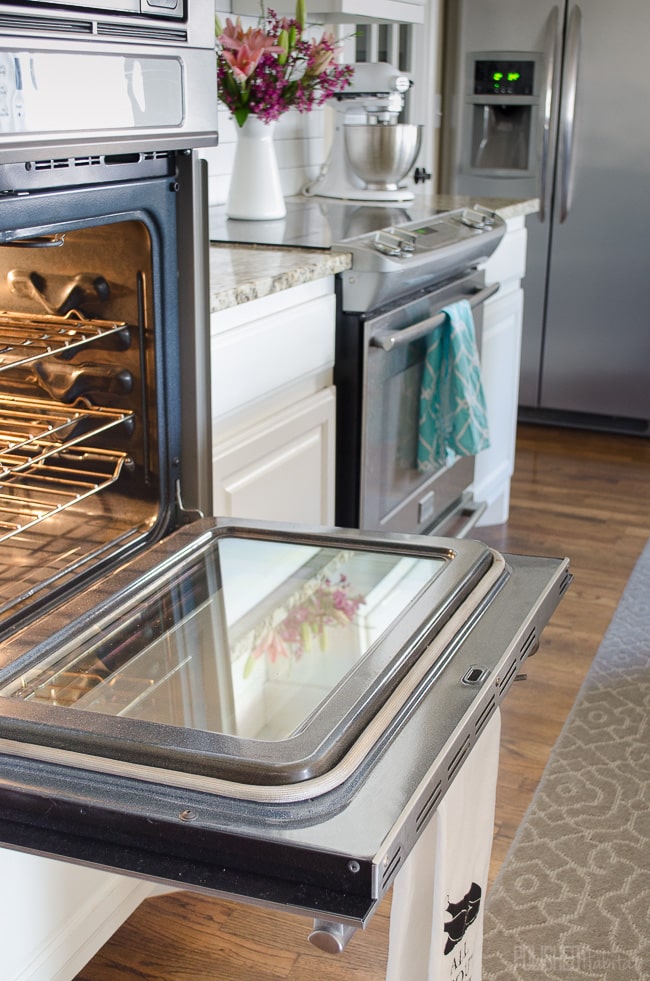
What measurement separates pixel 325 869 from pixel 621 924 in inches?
45.5

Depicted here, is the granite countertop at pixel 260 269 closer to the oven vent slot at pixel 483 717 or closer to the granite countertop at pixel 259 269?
the granite countertop at pixel 259 269

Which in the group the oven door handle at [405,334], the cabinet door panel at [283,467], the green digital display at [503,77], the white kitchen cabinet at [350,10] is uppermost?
the white kitchen cabinet at [350,10]

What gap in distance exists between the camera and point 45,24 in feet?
2.78

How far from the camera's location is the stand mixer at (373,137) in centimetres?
267

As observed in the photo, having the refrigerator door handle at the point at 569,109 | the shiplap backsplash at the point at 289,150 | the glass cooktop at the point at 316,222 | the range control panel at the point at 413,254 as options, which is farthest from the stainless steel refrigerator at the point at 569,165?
the range control panel at the point at 413,254

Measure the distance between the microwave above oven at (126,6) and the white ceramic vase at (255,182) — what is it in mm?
1351

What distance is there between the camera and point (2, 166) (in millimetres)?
861

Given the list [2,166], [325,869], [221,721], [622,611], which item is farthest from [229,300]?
[622,611]

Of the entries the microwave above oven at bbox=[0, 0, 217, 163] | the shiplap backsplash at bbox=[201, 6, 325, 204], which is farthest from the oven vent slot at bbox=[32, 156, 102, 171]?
the shiplap backsplash at bbox=[201, 6, 325, 204]

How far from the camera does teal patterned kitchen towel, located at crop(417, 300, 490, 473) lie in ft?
7.52

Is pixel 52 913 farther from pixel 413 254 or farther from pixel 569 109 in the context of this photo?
pixel 569 109

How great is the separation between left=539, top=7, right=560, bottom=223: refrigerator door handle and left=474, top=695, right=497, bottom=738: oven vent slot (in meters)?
3.47

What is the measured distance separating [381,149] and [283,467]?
3.91 ft

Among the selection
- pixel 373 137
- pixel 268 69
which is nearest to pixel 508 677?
pixel 268 69
